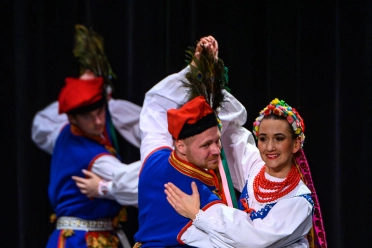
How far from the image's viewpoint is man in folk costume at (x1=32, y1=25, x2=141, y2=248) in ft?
13.9

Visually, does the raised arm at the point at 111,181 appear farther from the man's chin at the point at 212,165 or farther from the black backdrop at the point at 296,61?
the man's chin at the point at 212,165

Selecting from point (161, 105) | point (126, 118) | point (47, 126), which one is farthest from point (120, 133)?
point (161, 105)

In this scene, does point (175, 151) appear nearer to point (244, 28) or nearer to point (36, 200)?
point (244, 28)

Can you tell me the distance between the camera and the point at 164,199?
317cm

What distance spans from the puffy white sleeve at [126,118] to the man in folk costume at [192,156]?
109 centimetres

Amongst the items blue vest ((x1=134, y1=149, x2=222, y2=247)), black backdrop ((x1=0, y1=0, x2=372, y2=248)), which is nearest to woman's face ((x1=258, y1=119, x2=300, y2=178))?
blue vest ((x1=134, y1=149, x2=222, y2=247))

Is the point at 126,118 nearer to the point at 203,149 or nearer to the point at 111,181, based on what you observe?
the point at 111,181

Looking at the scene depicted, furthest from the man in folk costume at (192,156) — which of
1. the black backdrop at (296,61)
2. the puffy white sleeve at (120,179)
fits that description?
the puffy white sleeve at (120,179)

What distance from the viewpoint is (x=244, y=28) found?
3.92 metres

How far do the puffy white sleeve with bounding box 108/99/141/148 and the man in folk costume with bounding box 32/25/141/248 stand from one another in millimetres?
112

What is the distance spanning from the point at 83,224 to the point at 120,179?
0.41 metres

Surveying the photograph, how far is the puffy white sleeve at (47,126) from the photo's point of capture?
4.76 metres

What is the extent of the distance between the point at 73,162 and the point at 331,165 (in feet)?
5.15

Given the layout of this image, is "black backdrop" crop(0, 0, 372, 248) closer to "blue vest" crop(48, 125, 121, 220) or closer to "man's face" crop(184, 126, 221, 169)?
"blue vest" crop(48, 125, 121, 220)
